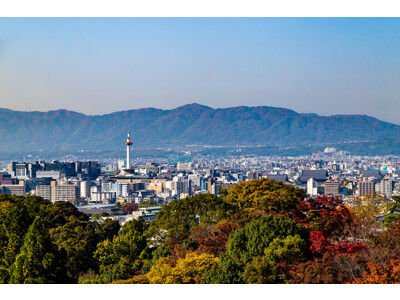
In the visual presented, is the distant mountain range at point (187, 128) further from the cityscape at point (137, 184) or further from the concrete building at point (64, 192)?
the concrete building at point (64, 192)

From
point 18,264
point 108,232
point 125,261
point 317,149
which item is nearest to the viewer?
point 18,264

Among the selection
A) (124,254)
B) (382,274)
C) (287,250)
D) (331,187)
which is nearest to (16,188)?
(331,187)

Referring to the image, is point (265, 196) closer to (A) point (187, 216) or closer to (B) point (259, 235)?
(A) point (187, 216)

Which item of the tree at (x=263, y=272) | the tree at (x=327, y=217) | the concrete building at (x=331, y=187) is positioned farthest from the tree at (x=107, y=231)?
the concrete building at (x=331, y=187)

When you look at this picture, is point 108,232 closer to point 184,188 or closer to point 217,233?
point 217,233

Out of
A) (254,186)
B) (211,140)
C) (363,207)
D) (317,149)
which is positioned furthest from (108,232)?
(211,140)

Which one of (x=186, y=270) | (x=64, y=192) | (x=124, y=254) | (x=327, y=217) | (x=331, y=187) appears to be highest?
(x=327, y=217)

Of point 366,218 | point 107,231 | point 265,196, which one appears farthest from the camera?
point 107,231
